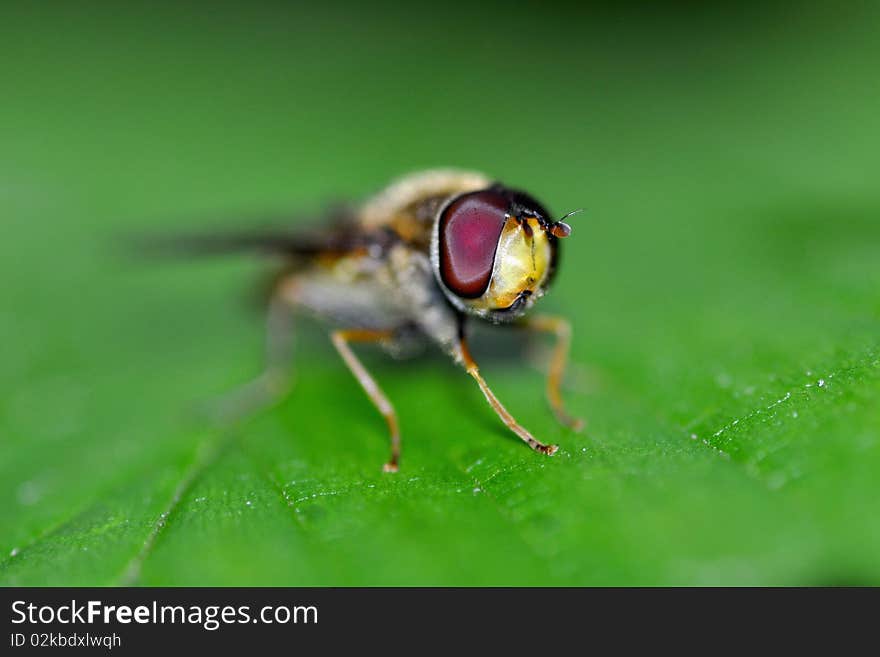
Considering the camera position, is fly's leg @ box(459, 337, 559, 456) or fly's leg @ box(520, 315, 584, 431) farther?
fly's leg @ box(520, 315, 584, 431)

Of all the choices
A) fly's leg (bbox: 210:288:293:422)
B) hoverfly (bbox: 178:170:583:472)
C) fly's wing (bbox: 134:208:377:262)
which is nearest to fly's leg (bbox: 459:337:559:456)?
hoverfly (bbox: 178:170:583:472)

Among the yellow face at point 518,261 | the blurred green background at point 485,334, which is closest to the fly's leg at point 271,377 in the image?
the blurred green background at point 485,334

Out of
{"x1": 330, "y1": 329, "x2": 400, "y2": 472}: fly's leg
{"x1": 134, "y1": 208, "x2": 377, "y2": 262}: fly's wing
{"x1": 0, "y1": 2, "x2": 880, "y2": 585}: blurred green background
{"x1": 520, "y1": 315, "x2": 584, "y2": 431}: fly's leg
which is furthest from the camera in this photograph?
{"x1": 134, "y1": 208, "x2": 377, "y2": 262}: fly's wing

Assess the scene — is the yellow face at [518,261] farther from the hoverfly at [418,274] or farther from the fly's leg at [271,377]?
the fly's leg at [271,377]

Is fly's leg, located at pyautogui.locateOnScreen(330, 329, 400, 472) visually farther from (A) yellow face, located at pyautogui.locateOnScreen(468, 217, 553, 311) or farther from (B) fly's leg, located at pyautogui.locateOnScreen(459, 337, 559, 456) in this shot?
(A) yellow face, located at pyautogui.locateOnScreen(468, 217, 553, 311)

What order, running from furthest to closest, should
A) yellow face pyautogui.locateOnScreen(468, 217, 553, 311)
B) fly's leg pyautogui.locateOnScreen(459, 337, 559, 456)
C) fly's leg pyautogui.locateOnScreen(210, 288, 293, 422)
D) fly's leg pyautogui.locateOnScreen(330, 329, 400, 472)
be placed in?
fly's leg pyautogui.locateOnScreen(210, 288, 293, 422) → fly's leg pyautogui.locateOnScreen(330, 329, 400, 472) → yellow face pyautogui.locateOnScreen(468, 217, 553, 311) → fly's leg pyautogui.locateOnScreen(459, 337, 559, 456)

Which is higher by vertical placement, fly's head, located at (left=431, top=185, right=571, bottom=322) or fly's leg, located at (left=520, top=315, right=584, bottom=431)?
fly's head, located at (left=431, top=185, right=571, bottom=322)
